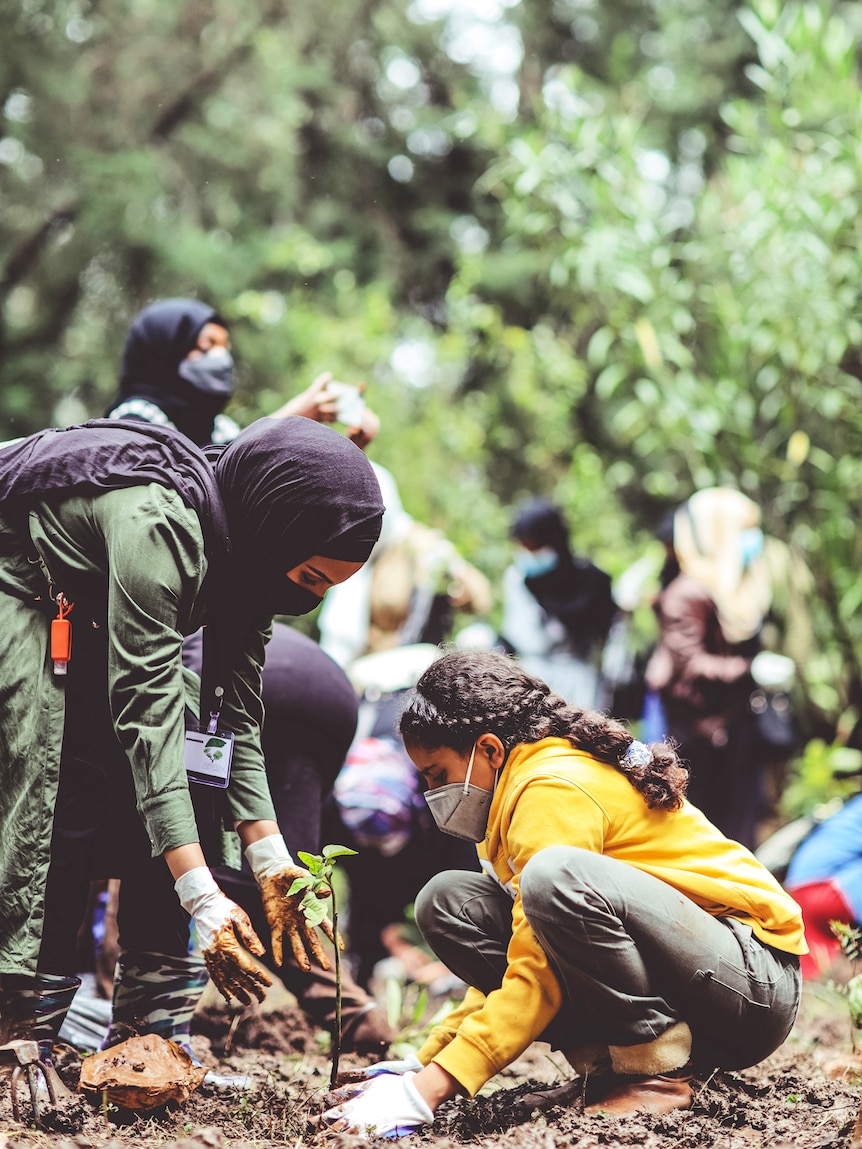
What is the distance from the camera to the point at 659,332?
654 centimetres

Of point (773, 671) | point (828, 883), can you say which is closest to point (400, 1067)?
point (828, 883)

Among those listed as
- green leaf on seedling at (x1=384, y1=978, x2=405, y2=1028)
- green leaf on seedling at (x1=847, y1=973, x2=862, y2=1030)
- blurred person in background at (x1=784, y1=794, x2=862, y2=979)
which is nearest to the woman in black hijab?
green leaf on seedling at (x1=847, y1=973, x2=862, y2=1030)

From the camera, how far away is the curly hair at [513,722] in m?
2.26

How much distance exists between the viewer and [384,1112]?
2043mm

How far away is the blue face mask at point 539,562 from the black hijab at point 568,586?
0.01 m

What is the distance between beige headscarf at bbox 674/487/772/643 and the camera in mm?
4941

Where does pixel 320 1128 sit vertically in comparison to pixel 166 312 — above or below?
below

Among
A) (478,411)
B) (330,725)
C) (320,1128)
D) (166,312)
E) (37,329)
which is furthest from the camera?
(478,411)

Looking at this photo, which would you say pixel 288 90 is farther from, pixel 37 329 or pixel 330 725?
pixel 330 725

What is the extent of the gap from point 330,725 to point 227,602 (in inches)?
31.3

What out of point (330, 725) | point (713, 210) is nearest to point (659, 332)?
point (713, 210)

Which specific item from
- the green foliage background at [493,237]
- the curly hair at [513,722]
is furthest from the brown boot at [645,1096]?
the green foliage background at [493,237]

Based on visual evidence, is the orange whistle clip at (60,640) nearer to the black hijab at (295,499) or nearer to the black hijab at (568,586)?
the black hijab at (295,499)

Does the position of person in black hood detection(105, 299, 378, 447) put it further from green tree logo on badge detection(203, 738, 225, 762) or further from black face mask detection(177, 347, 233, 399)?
green tree logo on badge detection(203, 738, 225, 762)
